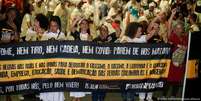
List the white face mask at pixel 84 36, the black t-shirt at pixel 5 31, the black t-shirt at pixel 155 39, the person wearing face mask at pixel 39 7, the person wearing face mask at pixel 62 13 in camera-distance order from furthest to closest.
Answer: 1. the person wearing face mask at pixel 39 7
2. the black t-shirt at pixel 155 39
3. the person wearing face mask at pixel 62 13
4. the white face mask at pixel 84 36
5. the black t-shirt at pixel 5 31

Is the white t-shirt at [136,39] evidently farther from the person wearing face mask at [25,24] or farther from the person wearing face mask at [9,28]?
the person wearing face mask at [9,28]

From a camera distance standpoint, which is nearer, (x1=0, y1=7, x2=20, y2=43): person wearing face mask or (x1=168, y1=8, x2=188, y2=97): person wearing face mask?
(x1=0, y1=7, x2=20, y2=43): person wearing face mask

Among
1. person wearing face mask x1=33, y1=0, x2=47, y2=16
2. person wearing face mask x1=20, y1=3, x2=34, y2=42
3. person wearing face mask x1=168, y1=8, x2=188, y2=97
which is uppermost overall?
person wearing face mask x1=33, y1=0, x2=47, y2=16

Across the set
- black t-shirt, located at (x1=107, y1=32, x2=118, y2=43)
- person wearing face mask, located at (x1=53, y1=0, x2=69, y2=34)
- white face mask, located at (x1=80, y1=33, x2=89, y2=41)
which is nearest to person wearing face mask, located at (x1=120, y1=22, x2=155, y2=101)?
black t-shirt, located at (x1=107, y1=32, x2=118, y2=43)

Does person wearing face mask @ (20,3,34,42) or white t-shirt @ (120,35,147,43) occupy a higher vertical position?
person wearing face mask @ (20,3,34,42)

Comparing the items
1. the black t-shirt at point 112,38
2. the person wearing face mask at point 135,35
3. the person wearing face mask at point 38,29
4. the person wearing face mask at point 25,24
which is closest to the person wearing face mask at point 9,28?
the person wearing face mask at point 25,24

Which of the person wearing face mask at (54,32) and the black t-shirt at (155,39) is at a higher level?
the person wearing face mask at (54,32)

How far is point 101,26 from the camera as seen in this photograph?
36.0 feet

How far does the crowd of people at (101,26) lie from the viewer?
10594 mm

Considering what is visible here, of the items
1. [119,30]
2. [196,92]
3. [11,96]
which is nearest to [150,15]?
[119,30]

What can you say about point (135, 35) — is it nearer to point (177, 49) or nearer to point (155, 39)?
point (155, 39)

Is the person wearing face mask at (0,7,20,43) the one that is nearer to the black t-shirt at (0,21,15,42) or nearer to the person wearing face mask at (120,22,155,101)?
the black t-shirt at (0,21,15,42)

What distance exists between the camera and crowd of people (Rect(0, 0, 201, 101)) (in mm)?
10594

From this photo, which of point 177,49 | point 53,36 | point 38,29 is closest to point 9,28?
point 38,29
